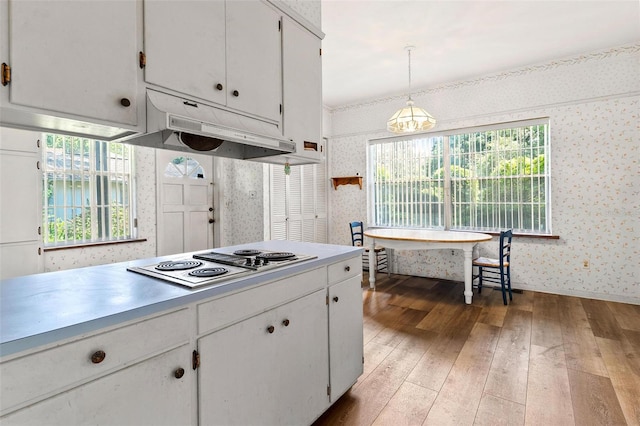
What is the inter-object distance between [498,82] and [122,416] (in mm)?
5176

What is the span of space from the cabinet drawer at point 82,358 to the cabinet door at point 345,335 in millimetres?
978

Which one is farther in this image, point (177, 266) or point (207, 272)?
point (177, 266)

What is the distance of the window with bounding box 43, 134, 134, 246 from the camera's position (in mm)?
3271

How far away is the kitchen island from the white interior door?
9.45 ft

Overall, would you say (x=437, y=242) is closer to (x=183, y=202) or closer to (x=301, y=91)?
(x=301, y=91)

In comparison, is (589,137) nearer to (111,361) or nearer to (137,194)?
(111,361)

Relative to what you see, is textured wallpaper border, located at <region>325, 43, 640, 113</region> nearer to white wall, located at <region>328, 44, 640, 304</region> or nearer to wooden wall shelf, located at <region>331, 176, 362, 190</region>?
white wall, located at <region>328, 44, 640, 304</region>

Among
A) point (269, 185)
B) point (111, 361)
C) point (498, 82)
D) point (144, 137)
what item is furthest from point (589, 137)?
point (111, 361)

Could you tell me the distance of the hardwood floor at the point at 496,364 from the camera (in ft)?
6.19

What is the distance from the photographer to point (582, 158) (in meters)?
3.92

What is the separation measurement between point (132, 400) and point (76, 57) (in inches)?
49.3

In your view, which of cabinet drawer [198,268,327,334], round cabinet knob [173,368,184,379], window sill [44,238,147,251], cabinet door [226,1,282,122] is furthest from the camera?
window sill [44,238,147,251]

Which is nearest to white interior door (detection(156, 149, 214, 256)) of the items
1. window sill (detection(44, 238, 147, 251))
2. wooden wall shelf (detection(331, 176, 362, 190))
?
window sill (detection(44, 238, 147, 251))

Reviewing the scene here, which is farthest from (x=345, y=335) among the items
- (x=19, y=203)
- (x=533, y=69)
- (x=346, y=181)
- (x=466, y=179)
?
(x=533, y=69)
